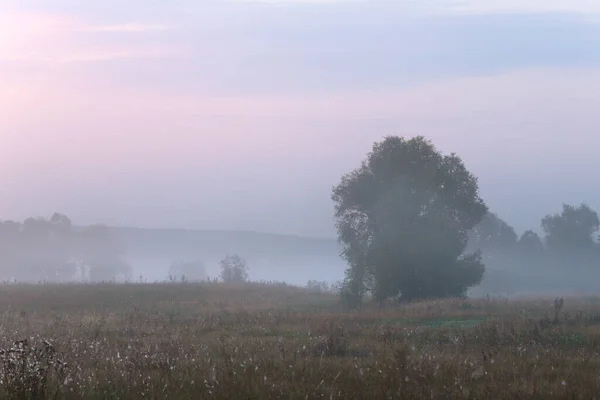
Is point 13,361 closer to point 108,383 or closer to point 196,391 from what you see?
point 108,383

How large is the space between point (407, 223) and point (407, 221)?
0.14 metres

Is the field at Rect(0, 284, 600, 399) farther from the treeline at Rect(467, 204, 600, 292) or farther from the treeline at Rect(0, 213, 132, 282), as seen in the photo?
the treeline at Rect(0, 213, 132, 282)

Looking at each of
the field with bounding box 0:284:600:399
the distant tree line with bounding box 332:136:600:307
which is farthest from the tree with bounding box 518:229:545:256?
the field with bounding box 0:284:600:399

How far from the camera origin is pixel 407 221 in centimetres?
3972

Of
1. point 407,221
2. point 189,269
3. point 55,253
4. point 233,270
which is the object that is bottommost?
point 189,269

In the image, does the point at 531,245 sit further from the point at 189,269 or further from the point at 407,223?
the point at 189,269

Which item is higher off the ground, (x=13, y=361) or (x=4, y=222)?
(x=4, y=222)

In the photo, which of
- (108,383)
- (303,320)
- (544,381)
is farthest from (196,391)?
(303,320)

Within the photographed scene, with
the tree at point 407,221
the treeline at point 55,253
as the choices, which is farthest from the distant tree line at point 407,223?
the treeline at point 55,253

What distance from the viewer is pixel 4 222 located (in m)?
140

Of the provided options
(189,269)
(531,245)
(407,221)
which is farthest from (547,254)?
(189,269)

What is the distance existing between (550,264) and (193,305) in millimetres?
70029

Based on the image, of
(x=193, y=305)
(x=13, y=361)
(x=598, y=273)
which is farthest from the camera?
(x=598, y=273)

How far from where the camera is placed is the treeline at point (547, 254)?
85688mm
